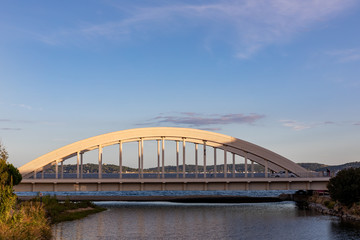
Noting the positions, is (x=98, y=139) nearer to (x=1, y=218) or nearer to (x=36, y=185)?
(x=36, y=185)

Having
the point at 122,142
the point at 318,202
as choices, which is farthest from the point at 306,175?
the point at 122,142

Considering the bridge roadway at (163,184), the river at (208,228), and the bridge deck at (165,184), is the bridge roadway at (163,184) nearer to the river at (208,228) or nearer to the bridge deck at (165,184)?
the bridge deck at (165,184)

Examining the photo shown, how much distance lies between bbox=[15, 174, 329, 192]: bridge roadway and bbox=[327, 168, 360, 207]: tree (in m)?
12.7

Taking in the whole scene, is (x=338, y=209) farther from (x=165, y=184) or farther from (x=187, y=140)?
(x=187, y=140)

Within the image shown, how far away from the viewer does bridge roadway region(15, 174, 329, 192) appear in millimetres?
62375

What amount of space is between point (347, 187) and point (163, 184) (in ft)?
87.2

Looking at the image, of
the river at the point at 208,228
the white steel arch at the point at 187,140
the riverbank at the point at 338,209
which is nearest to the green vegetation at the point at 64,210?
the river at the point at 208,228

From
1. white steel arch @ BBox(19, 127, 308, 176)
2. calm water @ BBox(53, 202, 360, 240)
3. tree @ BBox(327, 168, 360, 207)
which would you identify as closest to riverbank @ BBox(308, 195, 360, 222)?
tree @ BBox(327, 168, 360, 207)

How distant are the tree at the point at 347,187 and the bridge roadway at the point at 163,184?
1265 cm

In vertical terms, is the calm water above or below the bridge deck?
below

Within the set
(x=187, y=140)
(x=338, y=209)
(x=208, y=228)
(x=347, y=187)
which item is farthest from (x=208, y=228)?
(x=187, y=140)

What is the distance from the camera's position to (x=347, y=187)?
5097cm

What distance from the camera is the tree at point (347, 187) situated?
50.2m

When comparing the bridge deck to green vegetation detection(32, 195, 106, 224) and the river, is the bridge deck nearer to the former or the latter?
green vegetation detection(32, 195, 106, 224)
